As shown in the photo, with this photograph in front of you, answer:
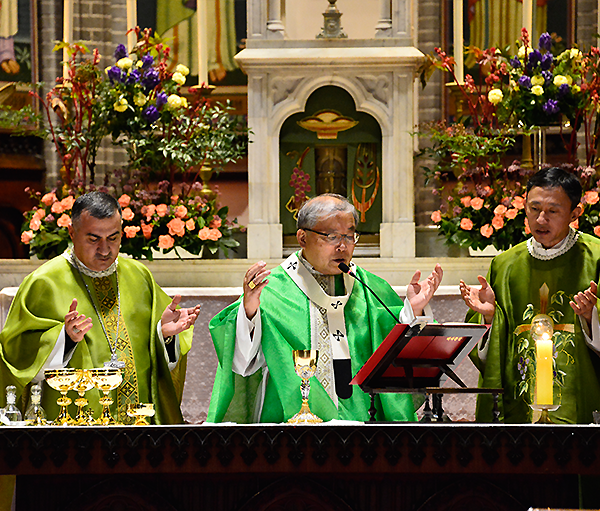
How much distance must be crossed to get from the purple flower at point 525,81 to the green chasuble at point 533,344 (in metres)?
1.84

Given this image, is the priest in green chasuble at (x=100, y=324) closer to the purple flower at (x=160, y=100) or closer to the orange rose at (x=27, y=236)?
the orange rose at (x=27, y=236)

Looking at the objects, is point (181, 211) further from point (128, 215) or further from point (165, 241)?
point (128, 215)

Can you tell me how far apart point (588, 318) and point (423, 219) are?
179 inches

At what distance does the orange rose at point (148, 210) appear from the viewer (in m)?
5.71

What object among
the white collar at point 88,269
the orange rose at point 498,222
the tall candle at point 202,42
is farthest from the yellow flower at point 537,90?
the tall candle at point 202,42

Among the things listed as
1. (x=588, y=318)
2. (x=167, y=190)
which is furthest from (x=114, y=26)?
(x=588, y=318)

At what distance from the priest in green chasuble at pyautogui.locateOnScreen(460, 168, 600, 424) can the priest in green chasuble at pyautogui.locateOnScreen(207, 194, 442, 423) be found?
45 cm

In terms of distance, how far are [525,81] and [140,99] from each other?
2.42 m

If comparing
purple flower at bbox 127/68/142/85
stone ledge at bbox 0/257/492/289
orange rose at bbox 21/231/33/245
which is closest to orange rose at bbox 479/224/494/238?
stone ledge at bbox 0/257/492/289

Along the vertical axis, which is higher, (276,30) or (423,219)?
(276,30)

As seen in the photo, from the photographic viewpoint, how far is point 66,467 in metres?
3.07

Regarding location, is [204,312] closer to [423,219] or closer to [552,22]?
[423,219]

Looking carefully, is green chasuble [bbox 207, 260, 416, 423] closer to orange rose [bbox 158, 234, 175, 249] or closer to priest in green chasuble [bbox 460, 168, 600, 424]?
priest in green chasuble [bbox 460, 168, 600, 424]

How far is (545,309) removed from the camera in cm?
421
